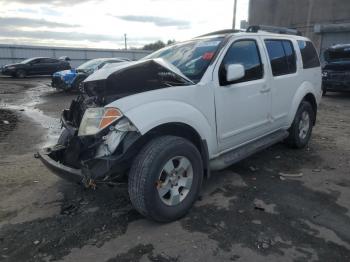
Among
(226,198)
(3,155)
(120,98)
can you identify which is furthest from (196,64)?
(3,155)

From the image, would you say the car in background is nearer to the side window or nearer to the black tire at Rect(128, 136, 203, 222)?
the side window

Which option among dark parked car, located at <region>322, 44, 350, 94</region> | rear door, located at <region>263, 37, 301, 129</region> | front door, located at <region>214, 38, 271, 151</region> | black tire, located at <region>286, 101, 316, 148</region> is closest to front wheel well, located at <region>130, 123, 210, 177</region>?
front door, located at <region>214, 38, 271, 151</region>

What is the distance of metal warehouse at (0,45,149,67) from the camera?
3012cm

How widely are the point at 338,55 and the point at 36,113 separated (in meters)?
11.0

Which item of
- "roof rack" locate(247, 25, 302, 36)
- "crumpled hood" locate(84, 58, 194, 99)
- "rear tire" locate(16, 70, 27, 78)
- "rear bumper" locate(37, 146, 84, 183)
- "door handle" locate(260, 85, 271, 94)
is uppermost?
"roof rack" locate(247, 25, 302, 36)

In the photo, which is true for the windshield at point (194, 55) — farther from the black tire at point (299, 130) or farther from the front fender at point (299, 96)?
the black tire at point (299, 130)

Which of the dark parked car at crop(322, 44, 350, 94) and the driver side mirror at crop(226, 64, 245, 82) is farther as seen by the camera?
the dark parked car at crop(322, 44, 350, 94)

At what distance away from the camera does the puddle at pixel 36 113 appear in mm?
7586

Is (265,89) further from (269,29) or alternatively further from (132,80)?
(132,80)

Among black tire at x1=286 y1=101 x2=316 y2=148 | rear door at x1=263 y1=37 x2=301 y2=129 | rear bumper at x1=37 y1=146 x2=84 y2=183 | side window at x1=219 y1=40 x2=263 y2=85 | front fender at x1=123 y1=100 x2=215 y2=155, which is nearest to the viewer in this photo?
front fender at x1=123 y1=100 x2=215 y2=155

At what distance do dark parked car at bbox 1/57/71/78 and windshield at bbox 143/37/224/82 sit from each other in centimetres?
2178

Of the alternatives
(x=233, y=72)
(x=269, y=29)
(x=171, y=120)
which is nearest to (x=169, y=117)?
(x=171, y=120)

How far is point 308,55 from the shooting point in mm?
6121

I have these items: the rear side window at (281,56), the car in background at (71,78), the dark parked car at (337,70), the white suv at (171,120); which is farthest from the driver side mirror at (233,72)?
the car in background at (71,78)
